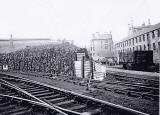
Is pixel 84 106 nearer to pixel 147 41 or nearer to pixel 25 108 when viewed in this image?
pixel 25 108

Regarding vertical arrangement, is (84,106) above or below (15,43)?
below

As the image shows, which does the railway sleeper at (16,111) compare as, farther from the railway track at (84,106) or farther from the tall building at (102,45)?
the tall building at (102,45)

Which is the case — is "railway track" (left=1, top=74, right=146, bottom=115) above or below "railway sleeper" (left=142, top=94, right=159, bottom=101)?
above

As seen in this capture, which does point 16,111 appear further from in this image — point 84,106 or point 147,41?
point 147,41

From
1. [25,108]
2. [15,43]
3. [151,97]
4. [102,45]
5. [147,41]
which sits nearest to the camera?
[25,108]

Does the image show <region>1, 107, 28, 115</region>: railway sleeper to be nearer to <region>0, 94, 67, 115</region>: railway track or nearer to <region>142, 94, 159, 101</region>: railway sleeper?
<region>0, 94, 67, 115</region>: railway track

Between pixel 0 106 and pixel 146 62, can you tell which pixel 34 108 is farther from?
pixel 146 62

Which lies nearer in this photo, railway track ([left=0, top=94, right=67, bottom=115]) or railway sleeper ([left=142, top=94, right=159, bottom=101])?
railway track ([left=0, top=94, right=67, bottom=115])

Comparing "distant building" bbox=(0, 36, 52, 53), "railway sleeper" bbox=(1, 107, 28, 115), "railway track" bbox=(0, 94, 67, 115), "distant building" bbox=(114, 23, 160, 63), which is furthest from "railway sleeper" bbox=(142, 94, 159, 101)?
"distant building" bbox=(0, 36, 52, 53)

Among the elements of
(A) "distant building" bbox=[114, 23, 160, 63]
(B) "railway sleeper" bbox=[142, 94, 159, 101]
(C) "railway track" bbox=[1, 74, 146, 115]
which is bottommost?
(B) "railway sleeper" bbox=[142, 94, 159, 101]

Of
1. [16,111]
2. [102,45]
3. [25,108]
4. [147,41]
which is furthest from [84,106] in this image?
[102,45]

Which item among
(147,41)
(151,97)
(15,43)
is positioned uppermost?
(15,43)

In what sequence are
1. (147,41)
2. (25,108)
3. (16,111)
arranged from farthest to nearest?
(147,41) < (25,108) < (16,111)

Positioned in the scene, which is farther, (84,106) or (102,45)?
(102,45)
